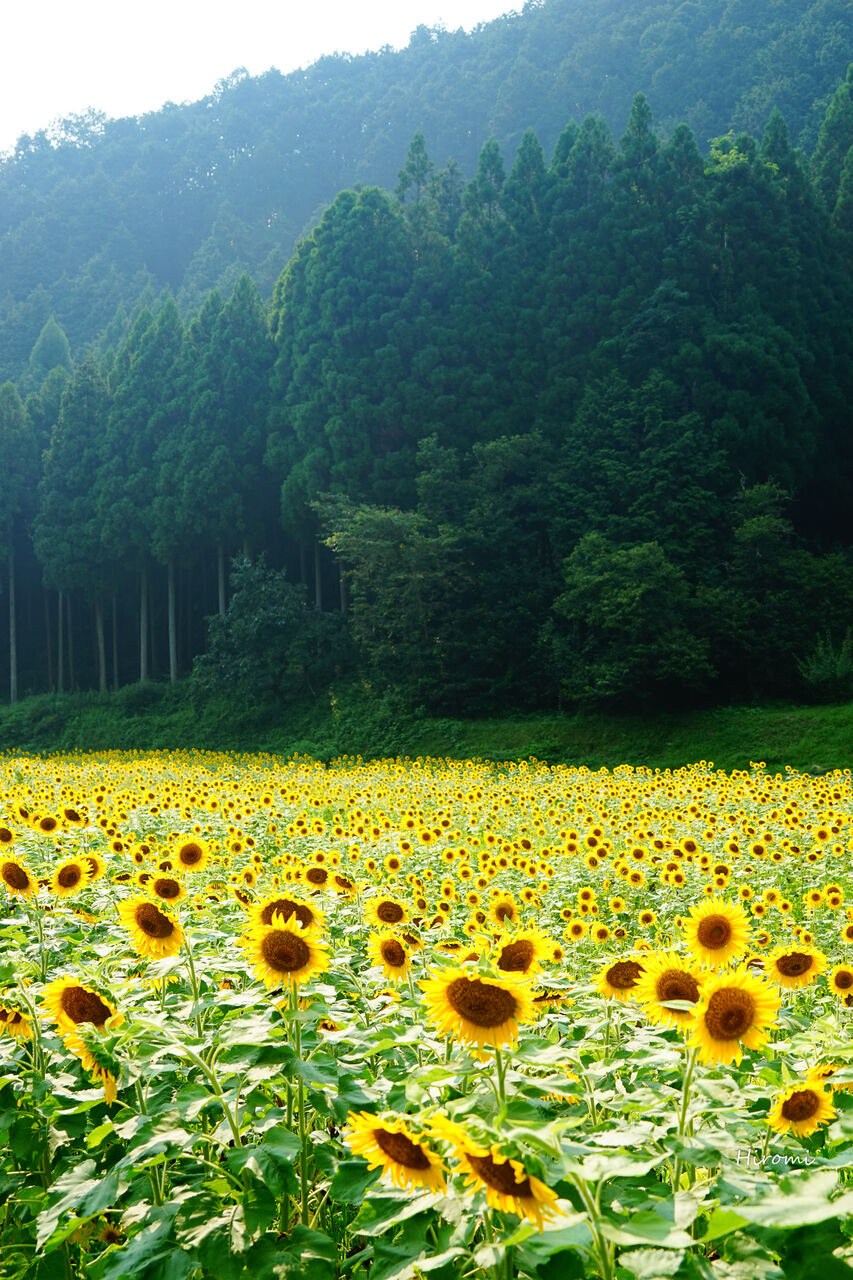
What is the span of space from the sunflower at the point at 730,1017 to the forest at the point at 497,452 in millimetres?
14513

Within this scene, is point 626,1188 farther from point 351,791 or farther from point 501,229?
point 501,229

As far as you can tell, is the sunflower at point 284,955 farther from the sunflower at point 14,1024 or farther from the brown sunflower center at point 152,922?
the sunflower at point 14,1024

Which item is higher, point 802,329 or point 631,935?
point 802,329

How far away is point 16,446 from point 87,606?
531 cm

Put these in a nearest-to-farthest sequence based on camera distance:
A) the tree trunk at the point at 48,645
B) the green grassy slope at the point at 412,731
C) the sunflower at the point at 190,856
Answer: the sunflower at the point at 190,856, the green grassy slope at the point at 412,731, the tree trunk at the point at 48,645

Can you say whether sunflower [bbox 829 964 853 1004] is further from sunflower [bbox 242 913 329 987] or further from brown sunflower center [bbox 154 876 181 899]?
brown sunflower center [bbox 154 876 181 899]

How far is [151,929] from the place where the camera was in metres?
2.01

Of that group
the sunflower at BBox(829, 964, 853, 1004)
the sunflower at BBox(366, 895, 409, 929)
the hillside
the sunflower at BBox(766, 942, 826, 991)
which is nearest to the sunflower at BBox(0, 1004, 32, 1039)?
the sunflower at BBox(366, 895, 409, 929)

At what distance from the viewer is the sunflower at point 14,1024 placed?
195 centimetres

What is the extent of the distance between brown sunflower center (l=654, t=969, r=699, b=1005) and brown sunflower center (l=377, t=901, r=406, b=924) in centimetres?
120

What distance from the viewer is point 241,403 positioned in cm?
2392

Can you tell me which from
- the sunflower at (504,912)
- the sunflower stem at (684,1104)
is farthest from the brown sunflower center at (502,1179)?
the sunflower at (504,912)

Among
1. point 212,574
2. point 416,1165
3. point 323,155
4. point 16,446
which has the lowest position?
point 416,1165

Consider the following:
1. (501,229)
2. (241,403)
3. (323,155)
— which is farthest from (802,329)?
(323,155)
